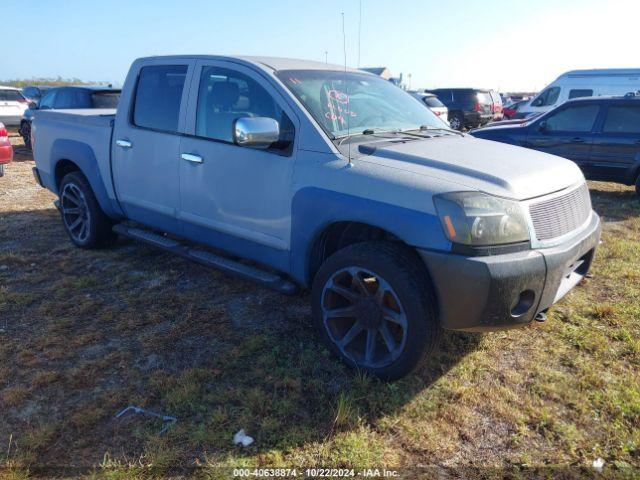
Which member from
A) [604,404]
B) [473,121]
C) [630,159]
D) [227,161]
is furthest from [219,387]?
[473,121]

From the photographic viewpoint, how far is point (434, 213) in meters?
2.60

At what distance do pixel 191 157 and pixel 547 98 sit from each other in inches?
568

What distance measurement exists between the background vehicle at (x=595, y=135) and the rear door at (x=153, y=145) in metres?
6.56

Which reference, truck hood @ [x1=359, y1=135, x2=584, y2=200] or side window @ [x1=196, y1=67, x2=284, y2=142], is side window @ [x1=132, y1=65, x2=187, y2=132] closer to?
side window @ [x1=196, y1=67, x2=284, y2=142]

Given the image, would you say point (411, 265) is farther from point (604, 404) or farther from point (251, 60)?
point (251, 60)

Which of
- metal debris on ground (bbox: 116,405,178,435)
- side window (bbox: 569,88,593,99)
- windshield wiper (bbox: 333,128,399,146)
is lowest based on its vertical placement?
metal debris on ground (bbox: 116,405,178,435)

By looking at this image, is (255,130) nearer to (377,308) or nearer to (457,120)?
(377,308)

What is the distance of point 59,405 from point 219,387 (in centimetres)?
89

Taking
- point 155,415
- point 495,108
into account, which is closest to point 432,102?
point 495,108

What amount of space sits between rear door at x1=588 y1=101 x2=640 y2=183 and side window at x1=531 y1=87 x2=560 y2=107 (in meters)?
7.49

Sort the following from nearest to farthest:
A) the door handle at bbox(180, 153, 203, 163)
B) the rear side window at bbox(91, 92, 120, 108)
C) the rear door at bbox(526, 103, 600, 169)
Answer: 1. the door handle at bbox(180, 153, 203, 163)
2. the rear door at bbox(526, 103, 600, 169)
3. the rear side window at bbox(91, 92, 120, 108)

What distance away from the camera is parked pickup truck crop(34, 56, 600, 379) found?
2615 mm

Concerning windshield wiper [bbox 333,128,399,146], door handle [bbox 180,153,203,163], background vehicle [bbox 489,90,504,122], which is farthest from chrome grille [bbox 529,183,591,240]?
background vehicle [bbox 489,90,504,122]

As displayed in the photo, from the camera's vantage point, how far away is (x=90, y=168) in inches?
193
